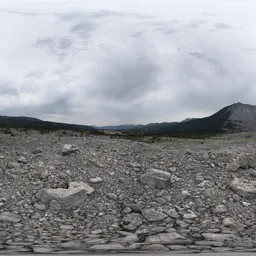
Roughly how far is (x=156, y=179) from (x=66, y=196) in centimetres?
295

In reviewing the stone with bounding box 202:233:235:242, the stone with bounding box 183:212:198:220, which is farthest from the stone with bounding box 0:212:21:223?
the stone with bounding box 202:233:235:242

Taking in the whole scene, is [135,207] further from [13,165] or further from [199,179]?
[13,165]

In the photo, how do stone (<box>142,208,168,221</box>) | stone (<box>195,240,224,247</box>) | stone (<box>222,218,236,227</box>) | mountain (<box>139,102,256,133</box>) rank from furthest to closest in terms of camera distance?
mountain (<box>139,102,256,133</box>)
stone (<box>142,208,168,221</box>)
stone (<box>222,218,236,227</box>)
stone (<box>195,240,224,247</box>)

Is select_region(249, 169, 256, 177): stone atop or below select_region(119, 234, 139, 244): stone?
atop

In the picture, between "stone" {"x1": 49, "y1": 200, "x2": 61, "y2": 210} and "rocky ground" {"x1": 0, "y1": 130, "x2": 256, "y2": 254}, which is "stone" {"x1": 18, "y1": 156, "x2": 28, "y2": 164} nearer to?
"rocky ground" {"x1": 0, "y1": 130, "x2": 256, "y2": 254}

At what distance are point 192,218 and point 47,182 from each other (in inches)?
175

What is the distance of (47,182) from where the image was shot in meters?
11.9

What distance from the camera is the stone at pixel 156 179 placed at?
1224 centimetres

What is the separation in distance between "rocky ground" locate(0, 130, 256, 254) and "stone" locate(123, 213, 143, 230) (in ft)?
0.09

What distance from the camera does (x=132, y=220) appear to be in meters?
10.5

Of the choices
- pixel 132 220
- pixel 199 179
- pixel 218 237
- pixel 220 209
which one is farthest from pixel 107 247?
pixel 199 179

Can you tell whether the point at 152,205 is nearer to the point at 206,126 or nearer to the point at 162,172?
the point at 162,172

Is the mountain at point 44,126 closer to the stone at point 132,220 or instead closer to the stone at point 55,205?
the stone at point 55,205

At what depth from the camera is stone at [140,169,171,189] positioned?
12.2 m
